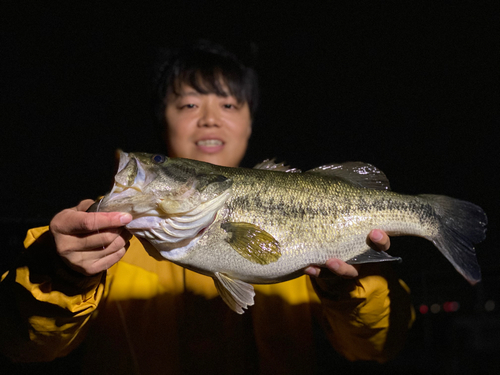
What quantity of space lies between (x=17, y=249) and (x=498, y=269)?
4.66 metres

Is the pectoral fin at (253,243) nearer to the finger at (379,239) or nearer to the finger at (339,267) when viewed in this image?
the finger at (339,267)

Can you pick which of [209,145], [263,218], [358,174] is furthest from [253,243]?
[209,145]

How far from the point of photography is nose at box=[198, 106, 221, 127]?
4.67 ft

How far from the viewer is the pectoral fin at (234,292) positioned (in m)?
0.89

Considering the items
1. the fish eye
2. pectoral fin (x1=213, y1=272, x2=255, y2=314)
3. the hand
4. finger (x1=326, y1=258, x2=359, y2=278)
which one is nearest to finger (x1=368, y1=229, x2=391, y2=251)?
the hand

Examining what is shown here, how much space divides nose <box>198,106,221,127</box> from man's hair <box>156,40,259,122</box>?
0.10 metres

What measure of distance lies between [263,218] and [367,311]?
59cm

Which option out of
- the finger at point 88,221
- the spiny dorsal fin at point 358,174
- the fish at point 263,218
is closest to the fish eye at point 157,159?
the fish at point 263,218

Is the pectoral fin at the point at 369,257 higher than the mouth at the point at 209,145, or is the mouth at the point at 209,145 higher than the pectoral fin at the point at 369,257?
the mouth at the point at 209,145

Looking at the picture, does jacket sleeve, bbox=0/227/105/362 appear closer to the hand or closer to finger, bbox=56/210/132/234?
finger, bbox=56/210/132/234

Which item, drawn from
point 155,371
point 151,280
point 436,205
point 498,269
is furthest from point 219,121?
point 498,269

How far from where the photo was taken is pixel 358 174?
43.9 inches

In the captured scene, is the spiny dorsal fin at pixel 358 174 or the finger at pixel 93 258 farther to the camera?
the spiny dorsal fin at pixel 358 174

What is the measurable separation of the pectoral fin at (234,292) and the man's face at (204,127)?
70 cm
